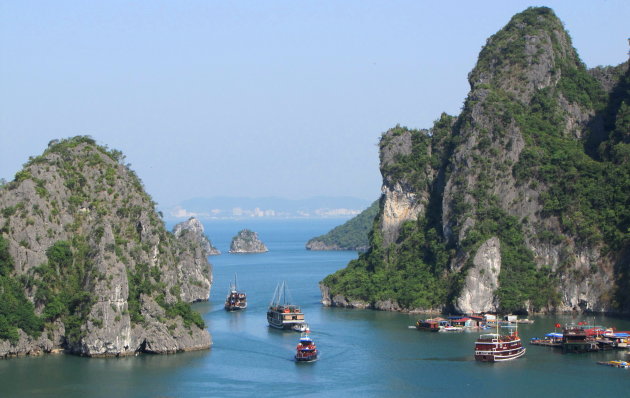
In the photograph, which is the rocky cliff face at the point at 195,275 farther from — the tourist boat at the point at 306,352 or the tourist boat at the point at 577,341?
the tourist boat at the point at 577,341

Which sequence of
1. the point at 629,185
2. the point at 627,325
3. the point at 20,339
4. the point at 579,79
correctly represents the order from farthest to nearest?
1. the point at 579,79
2. the point at 629,185
3. the point at 627,325
4. the point at 20,339

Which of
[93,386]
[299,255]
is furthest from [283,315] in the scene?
[299,255]

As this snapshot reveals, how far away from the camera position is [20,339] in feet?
236

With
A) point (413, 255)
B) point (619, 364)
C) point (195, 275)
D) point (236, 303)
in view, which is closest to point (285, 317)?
point (236, 303)

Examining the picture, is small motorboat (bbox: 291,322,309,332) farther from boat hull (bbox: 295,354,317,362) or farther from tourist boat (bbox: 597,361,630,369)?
tourist boat (bbox: 597,361,630,369)

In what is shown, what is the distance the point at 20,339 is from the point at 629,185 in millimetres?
→ 50547

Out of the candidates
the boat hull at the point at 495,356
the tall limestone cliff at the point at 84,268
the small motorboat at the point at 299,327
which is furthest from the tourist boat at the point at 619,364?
the tall limestone cliff at the point at 84,268

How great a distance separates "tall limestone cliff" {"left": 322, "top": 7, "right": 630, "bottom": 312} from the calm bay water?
19.8 ft

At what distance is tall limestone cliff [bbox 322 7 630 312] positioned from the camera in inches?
3652

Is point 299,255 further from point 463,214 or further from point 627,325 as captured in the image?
point 627,325

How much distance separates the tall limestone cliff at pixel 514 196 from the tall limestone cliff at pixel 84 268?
1008 inches

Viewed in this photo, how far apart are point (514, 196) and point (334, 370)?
34830 mm

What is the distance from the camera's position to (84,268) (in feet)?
251

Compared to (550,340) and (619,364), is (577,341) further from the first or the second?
(619,364)
